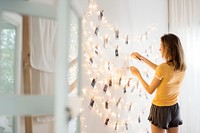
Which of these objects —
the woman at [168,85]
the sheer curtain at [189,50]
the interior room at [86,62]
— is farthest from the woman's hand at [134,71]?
the sheer curtain at [189,50]

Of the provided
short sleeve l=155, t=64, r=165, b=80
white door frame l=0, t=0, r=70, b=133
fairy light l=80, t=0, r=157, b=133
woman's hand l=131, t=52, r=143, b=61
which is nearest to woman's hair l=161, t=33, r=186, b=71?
short sleeve l=155, t=64, r=165, b=80

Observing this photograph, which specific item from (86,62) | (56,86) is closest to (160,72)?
(86,62)

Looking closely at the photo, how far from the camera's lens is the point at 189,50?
3496 mm

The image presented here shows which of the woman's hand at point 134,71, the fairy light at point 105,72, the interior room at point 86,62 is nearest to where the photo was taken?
the interior room at point 86,62

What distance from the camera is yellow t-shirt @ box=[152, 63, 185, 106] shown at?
7.23ft

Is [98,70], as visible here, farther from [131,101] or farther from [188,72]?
[188,72]

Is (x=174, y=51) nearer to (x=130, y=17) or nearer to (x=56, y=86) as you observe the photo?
(x=130, y=17)

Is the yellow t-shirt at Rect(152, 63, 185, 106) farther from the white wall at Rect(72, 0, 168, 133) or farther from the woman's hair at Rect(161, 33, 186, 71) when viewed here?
the white wall at Rect(72, 0, 168, 133)

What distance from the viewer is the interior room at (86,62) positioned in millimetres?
1038

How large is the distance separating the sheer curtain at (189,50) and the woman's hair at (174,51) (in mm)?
1311

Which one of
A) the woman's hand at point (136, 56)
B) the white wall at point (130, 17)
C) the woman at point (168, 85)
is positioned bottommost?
the woman at point (168, 85)

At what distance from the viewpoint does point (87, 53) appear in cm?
248

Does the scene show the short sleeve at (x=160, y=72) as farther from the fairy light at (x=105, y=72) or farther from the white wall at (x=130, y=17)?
the white wall at (x=130, y=17)

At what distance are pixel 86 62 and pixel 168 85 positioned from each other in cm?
79
